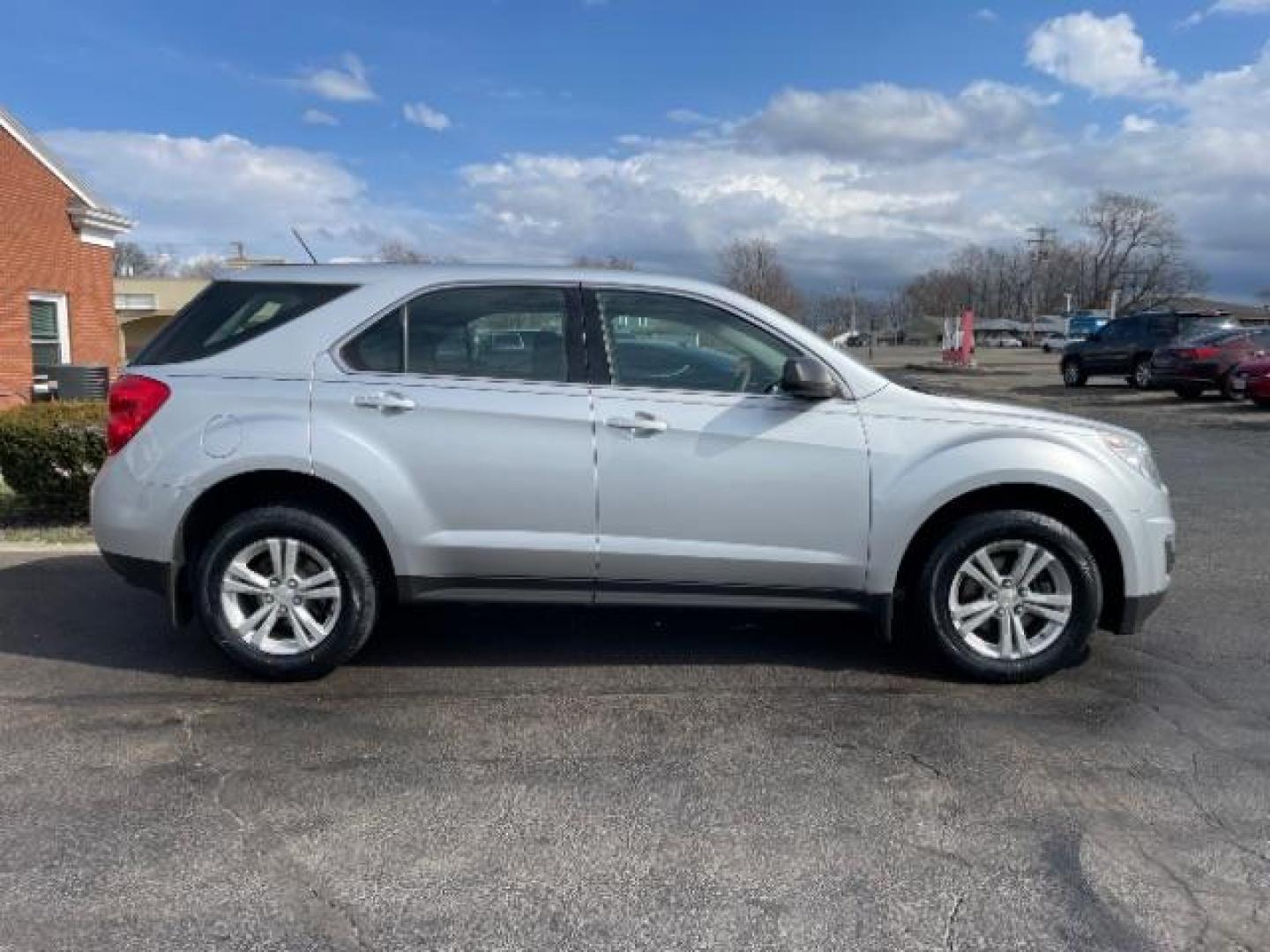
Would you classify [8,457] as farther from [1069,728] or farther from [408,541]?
[1069,728]

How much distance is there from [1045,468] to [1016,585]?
1.74 ft

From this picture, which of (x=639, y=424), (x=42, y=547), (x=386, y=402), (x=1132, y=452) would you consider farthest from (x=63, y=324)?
(x=1132, y=452)

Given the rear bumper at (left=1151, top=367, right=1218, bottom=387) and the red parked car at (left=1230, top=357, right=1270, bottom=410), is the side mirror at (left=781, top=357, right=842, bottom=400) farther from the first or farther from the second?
the rear bumper at (left=1151, top=367, right=1218, bottom=387)

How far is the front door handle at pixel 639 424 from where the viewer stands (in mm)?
4250

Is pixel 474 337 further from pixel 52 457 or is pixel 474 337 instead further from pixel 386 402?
pixel 52 457

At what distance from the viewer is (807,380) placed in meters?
4.20

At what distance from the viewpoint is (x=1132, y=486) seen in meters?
4.36

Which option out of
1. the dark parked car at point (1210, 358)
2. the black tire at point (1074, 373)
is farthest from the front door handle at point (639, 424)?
the black tire at point (1074, 373)

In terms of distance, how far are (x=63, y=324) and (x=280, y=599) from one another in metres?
17.2

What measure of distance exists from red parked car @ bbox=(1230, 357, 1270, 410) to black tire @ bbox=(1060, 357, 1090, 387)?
5873mm

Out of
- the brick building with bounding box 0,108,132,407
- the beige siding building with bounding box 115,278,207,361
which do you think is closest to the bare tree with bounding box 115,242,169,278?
the beige siding building with bounding box 115,278,207,361

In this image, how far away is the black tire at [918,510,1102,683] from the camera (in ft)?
14.2

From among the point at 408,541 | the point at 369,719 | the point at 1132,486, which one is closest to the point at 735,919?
the point at 369,719

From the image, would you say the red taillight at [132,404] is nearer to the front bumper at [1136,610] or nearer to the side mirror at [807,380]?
the side mirror at [807,380]
